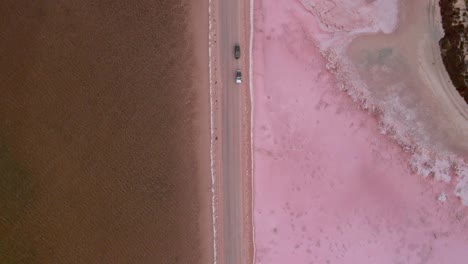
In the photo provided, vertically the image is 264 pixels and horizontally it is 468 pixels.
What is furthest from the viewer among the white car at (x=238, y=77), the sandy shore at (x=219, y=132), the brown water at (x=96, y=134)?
the sandy shore at (x=219, y=132)

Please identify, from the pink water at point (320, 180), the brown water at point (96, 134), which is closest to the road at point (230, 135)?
the pink water at point (320, 180)

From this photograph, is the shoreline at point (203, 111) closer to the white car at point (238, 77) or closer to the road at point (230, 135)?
the road at point (230, 135)

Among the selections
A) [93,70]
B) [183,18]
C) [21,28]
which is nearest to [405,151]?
[183,18]

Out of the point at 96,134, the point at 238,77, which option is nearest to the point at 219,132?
the point at 238,77

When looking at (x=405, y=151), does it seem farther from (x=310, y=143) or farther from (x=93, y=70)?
(x=93, y=70)

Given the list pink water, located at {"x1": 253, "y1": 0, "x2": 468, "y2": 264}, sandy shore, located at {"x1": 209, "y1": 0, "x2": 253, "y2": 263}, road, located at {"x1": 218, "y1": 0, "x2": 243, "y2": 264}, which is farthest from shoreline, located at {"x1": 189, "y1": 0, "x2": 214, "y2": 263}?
pink water, located at {"x1": 253, "y1": 0, "x2": 468, "y2": 264}

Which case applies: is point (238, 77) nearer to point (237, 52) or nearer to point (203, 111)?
point (237, 52)
